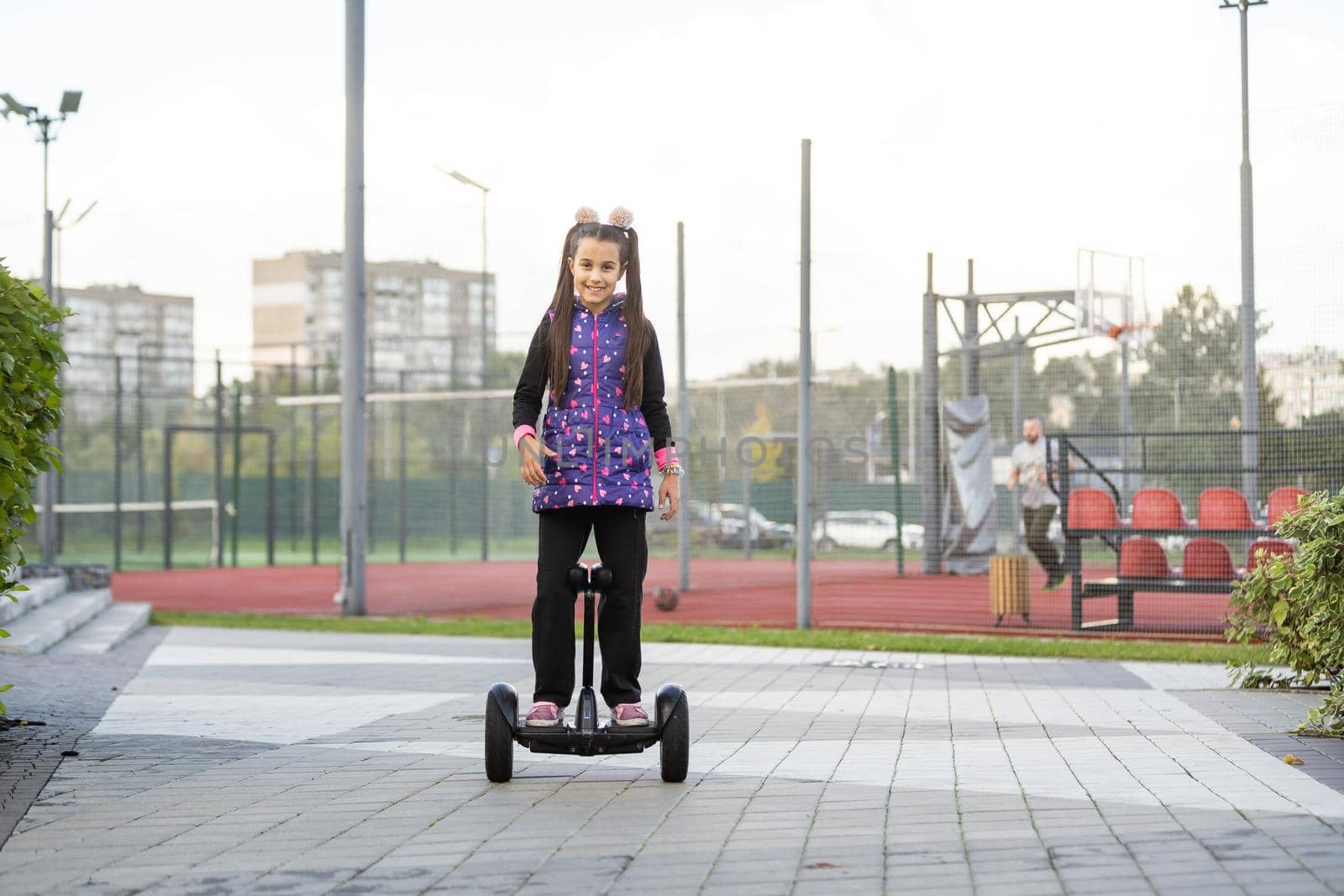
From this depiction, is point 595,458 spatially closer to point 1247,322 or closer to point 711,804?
point 711,804

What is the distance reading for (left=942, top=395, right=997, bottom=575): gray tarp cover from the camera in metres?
15.0

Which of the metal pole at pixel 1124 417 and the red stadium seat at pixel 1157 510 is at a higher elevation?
the metal pole at pixel 1124 417

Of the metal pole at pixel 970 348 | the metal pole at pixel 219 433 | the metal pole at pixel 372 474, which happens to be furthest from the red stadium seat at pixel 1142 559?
the metal pole at pixel 372 474

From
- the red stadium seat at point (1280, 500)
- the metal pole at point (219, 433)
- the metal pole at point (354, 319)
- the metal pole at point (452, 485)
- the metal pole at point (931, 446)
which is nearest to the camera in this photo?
the red stadium seat at point (1280, 500)

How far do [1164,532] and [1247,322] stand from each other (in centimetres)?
160

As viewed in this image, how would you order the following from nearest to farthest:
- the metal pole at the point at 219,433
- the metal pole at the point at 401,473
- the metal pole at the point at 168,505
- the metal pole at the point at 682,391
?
the metal pole at the point at 682,391
the metal pole at the point at 168,505
the metal pole at the point at 219,433
the metal pole at the point at 401,473

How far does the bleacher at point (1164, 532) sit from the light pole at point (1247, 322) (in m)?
0.12

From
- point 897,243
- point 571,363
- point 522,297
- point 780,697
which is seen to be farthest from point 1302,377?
point 522,297

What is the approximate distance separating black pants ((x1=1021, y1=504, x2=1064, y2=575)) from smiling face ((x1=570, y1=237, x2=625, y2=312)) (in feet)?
28.9

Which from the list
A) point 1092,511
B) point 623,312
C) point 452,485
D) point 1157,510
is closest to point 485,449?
point 452,485

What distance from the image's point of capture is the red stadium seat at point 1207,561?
35.2 ft

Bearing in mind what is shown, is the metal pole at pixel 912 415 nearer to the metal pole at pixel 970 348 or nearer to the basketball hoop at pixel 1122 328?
the metal pole at pixel 970 348

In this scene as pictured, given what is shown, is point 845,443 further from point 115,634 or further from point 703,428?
point 115,634

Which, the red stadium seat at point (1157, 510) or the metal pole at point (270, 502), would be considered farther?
the metal pole at point (270, 502)
